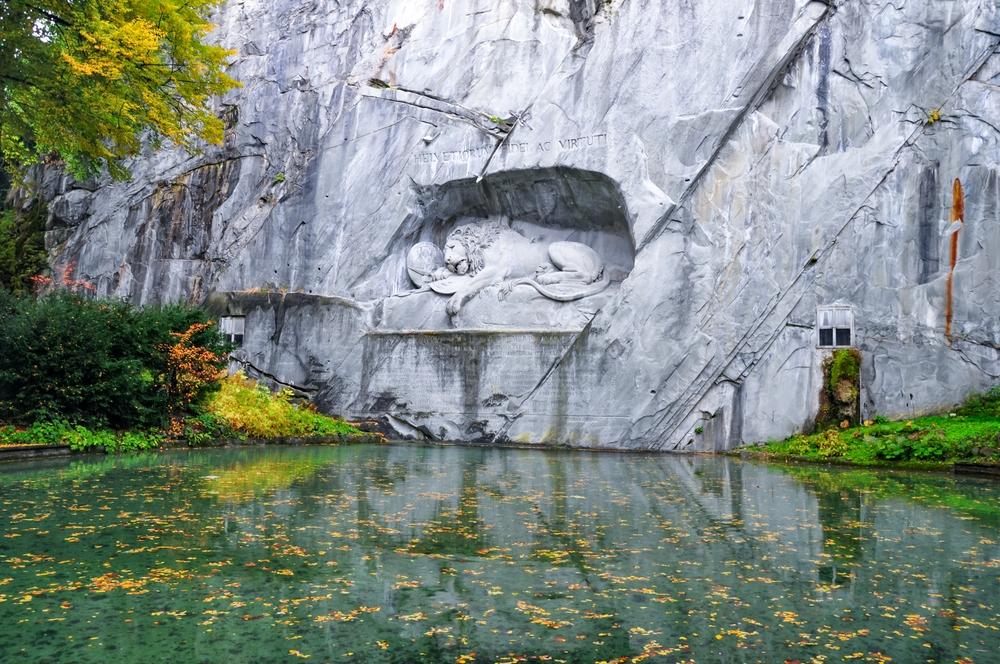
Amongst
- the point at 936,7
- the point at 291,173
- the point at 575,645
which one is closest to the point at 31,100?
the point at 291,173

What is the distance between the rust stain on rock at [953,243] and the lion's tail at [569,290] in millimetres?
5768

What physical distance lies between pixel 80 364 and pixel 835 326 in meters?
11.3

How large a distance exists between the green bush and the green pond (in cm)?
242

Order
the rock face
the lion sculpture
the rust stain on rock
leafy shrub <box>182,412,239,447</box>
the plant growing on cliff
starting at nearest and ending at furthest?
leafy shrub <box>182,412,239,447</box> < the plant growing on cliff < the rust stain on rock < the rock face < the lion sculpture

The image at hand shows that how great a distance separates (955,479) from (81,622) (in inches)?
380

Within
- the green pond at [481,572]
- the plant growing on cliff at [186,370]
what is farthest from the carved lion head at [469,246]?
the green pond at [481,572]

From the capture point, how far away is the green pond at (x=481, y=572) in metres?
3.44

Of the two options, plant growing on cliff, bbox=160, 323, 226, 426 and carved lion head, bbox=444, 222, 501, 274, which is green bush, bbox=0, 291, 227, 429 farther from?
carved lion head, bbox=444, 222, 501, 274

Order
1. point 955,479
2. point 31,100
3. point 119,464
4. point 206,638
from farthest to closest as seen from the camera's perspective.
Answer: point 31,100 < point 955,479 < point 119,464 < point 206,638

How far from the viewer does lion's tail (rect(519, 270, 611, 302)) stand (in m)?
16.1

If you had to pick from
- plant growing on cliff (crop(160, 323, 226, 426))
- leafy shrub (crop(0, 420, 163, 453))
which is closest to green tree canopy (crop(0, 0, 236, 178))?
plant growing on cliff (crop(160, 323, 226, 426))

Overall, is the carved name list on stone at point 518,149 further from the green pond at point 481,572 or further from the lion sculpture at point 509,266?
the green pond at point 481,572

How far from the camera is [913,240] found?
14.0 meters

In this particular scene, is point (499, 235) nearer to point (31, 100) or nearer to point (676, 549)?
point (31, 100)
